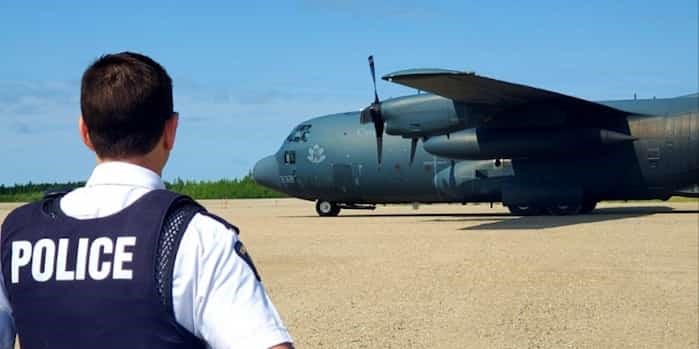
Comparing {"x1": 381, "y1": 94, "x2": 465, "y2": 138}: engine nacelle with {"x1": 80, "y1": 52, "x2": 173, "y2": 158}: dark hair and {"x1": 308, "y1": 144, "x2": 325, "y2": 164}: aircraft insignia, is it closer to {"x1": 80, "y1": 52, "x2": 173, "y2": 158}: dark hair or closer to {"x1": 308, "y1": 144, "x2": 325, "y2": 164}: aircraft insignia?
{"x1": 308, "y1": 144, "x2": 325, "y2": 164}: aircraft insignia

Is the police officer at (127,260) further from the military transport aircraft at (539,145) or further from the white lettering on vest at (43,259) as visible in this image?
the military transport aircraft at (539,145)

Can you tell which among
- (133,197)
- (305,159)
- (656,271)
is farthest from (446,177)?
(133,197)

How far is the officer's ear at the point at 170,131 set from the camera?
2162 mm

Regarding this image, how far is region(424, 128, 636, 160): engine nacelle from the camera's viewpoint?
24.4 m

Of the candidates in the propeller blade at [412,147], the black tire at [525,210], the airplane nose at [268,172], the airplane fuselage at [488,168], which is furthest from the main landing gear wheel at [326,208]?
the black tire at [525,210]

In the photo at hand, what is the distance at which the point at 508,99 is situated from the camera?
23734 millimetres

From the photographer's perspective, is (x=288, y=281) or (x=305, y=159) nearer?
(x=288, y=281)

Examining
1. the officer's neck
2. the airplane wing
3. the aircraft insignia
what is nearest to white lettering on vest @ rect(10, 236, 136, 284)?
the officer's neck

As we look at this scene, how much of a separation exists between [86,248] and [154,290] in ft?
0.61

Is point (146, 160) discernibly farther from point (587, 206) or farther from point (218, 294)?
point (587, 206)

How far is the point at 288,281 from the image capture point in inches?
446

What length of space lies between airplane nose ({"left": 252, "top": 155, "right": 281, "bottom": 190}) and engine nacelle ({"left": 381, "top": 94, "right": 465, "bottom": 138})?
617 cm

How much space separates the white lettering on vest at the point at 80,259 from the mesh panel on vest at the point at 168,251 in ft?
0.20

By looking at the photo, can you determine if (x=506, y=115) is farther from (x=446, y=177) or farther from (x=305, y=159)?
(x=305, y=159)
